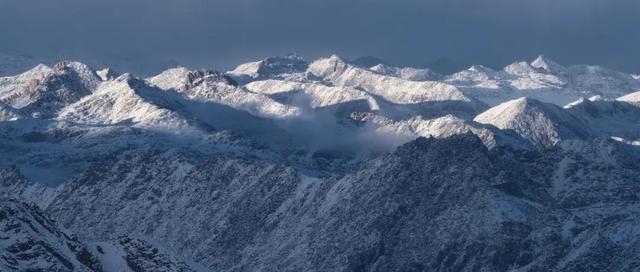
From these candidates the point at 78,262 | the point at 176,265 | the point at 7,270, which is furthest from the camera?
the point at 176,265

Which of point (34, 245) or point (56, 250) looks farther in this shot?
point (56, 250)

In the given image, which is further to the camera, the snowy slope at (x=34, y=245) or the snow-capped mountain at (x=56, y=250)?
the snow-capped mountain at (x=56, y=250)

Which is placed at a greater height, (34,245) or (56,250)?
(34,245)

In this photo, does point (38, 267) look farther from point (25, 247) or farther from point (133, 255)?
point (133, 255)

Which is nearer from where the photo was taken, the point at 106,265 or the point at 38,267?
the point at 38,267

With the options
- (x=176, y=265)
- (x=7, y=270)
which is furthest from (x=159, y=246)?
(x=7, y=270)

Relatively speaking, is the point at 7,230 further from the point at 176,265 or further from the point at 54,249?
the point at 176,265

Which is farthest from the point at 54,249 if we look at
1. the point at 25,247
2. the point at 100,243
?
the point at 100,243

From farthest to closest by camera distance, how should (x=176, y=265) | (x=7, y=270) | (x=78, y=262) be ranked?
(x=176, y=265) < (x=78, y=262) < (x=7, y=270)

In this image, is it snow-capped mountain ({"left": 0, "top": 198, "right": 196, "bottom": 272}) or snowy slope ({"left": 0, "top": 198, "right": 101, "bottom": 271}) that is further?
snow-capped mountain ({"left": 0, "top": 198, "right": 196, "bottom": 272})
